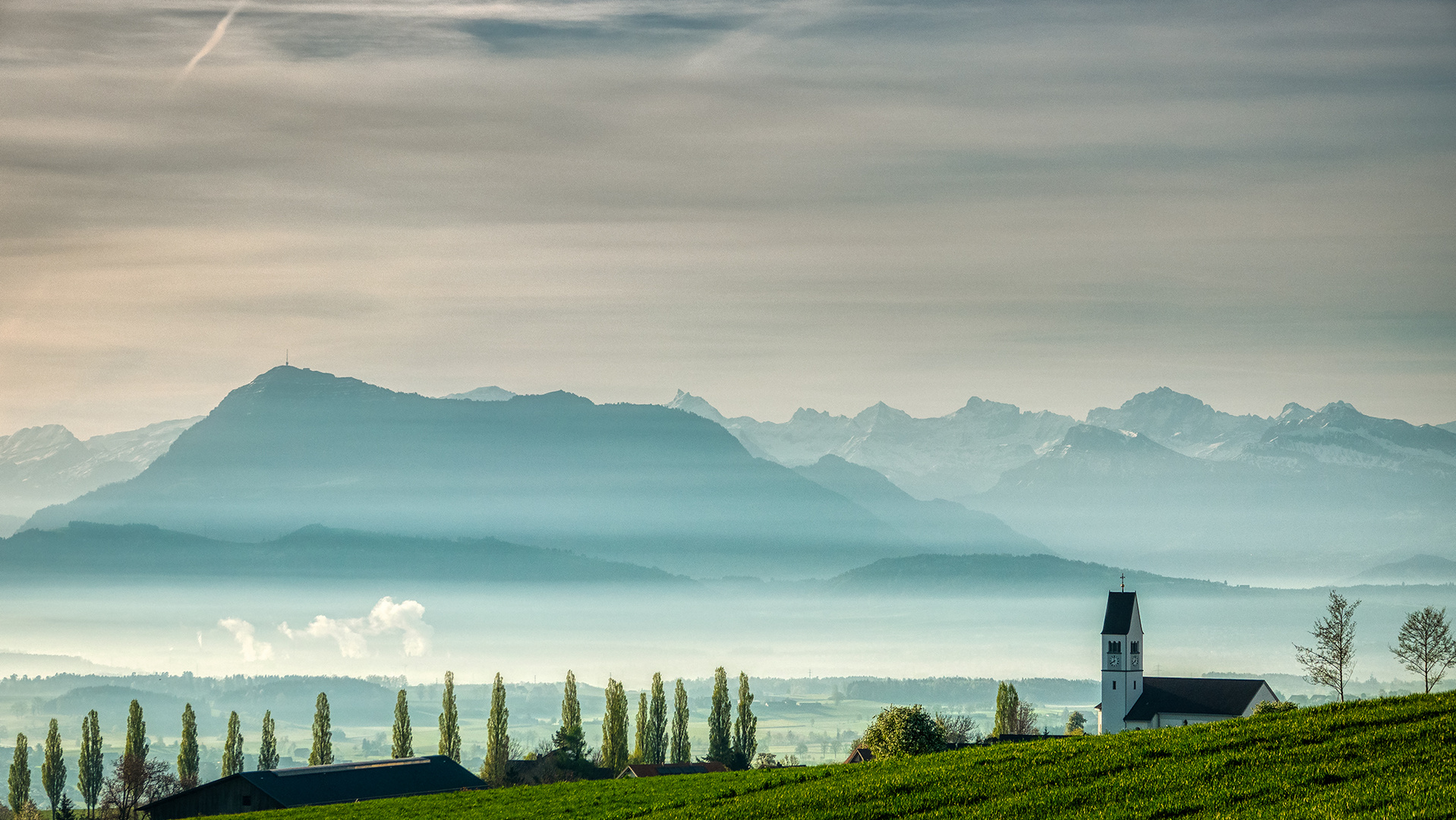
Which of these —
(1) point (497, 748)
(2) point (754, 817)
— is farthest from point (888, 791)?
(1) point (497, 748)

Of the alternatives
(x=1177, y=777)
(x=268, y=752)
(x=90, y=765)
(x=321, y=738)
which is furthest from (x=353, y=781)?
(x=90, y=765)

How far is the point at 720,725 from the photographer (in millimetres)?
185750

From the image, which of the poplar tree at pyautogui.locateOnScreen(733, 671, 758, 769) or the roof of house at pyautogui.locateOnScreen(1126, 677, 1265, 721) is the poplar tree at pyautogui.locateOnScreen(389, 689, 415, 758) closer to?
the poplar tree at pyautogui.locateOnScreen(733, 671, 758, 769)

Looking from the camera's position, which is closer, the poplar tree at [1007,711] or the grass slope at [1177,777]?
the grass slope at [1177,777]

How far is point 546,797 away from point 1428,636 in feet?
277

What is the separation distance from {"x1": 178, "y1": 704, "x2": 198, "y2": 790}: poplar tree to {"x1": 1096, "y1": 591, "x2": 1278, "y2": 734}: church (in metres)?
110

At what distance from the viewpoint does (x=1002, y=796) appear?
42469 millimetres

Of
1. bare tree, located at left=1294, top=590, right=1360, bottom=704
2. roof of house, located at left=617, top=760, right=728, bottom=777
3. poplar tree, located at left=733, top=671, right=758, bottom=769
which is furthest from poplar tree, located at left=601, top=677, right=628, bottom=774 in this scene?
bare tree, located at left=1294, top=590, right=1360, bottom=704

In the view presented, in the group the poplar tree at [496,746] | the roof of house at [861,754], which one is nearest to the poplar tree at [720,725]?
the poplar tree at [496,746]

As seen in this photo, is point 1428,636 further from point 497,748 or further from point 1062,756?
point 497,748

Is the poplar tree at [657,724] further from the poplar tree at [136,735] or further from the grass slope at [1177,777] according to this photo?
the grass slope at [1177,777]

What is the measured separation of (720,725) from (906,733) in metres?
82.3

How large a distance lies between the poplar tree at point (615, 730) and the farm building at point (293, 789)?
55.1m

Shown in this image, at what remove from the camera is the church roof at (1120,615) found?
150750 millimetres
